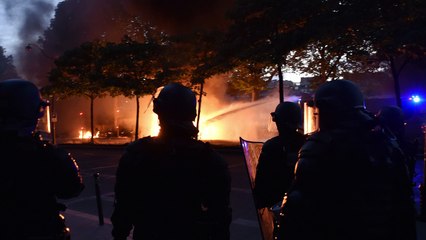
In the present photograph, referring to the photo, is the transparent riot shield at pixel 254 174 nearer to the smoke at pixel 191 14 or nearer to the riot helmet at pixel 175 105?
the riot helmet at pixel 175 105

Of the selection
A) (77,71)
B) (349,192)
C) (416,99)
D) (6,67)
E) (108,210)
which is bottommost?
(108,210)

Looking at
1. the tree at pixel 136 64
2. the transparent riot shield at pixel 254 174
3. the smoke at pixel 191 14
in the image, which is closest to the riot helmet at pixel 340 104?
the transparent riot shield at pixel 254 174

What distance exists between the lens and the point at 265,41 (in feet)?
45.1

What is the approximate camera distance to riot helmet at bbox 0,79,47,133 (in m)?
1.90

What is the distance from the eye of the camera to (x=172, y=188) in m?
1.91

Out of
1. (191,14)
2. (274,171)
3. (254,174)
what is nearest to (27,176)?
(274,171)

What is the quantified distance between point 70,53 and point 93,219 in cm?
1919

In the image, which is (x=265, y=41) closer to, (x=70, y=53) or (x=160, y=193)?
(x=160, y=193)

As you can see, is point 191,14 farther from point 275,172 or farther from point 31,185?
point 31,185

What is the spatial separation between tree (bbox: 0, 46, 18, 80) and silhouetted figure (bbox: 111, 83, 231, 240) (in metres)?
60.7

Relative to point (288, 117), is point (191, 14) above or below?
above

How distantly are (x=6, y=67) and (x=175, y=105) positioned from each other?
67.4 m

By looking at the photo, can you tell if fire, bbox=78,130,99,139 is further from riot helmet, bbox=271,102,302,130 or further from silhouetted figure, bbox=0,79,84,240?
silhouetted figure, bbox=0,79,84,240

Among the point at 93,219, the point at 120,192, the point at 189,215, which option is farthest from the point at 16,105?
the point at 93,219
